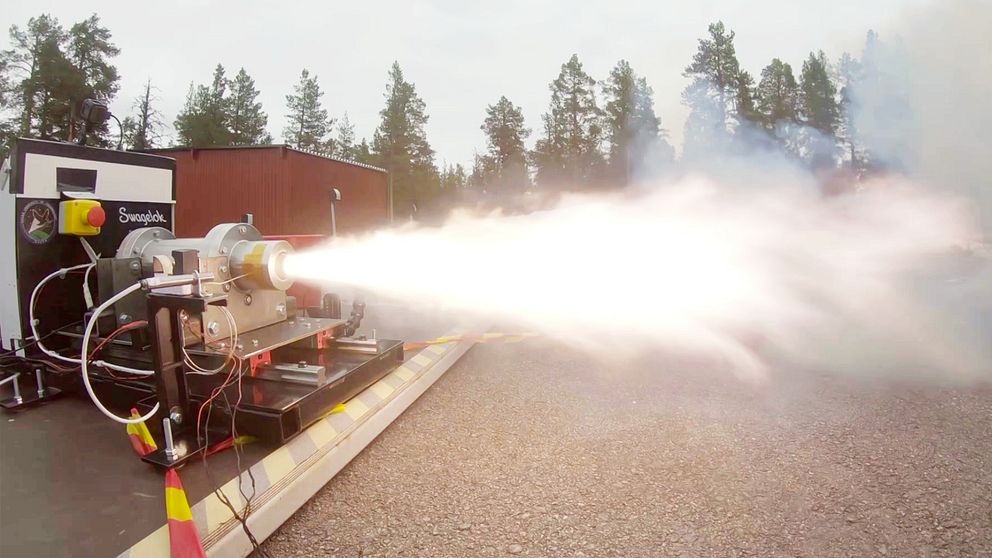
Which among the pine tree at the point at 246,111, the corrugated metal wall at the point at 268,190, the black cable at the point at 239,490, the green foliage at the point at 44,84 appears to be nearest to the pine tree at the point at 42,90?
the green foliage at the point at 44,84

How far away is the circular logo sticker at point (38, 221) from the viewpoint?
12.3 ft

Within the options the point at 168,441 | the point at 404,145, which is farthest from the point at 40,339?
the point at 404,145

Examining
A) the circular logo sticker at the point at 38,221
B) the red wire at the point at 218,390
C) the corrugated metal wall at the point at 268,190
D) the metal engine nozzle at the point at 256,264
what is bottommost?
the red wire at the point at 218,390

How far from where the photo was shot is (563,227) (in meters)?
7.06

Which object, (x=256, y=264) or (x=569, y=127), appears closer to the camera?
(x=256, y=264)

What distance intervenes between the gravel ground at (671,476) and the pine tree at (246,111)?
149 feet

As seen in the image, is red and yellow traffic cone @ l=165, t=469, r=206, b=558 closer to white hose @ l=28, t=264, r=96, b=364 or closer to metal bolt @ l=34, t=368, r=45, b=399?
white hose @ l=28, t=264, r=96, b=364

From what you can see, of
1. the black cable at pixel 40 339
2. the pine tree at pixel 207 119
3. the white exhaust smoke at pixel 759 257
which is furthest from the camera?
the pine tree at pixel 207 119

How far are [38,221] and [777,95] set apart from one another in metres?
22.2

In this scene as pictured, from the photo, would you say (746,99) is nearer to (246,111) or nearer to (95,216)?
(95,216)

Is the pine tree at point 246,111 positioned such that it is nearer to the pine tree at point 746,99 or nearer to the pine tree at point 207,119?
the pine tree at point 207,119

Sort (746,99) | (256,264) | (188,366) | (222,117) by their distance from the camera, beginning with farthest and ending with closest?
(222,117)
(746,99)
(256,264)
(188,366)

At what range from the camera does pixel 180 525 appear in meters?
2.17

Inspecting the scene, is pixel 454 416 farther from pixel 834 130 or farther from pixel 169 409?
pixel 834 130
